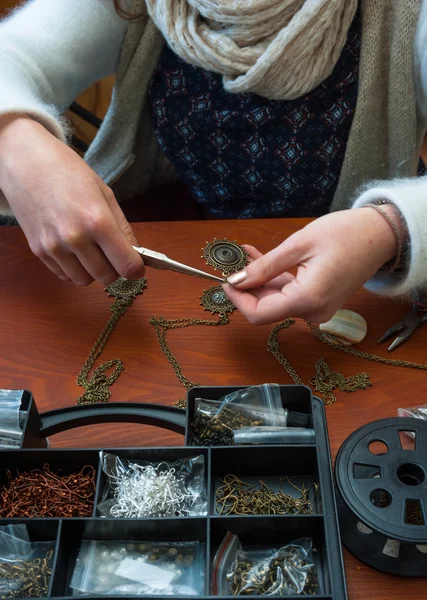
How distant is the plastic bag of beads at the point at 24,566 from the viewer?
24.2 inches

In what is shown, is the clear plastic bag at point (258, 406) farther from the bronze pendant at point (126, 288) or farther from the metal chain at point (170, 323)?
the bronze pendant at point (126, 288)

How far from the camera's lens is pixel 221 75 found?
109 centimetres

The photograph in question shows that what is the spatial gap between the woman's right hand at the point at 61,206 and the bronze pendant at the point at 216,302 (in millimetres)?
178

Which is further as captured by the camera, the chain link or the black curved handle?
the chain link

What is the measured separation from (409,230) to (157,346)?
0.47 metres

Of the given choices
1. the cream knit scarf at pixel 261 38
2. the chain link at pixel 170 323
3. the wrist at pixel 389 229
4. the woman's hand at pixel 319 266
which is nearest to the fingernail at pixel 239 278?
the woman's hand at pixel 319 266

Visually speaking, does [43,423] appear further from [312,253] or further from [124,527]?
[312,253]

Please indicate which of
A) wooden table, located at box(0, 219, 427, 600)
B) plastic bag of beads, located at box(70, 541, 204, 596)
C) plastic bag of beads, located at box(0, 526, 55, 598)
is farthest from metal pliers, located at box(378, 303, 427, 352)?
plastic bag of beads, located at box(0, 526, 55, 598)

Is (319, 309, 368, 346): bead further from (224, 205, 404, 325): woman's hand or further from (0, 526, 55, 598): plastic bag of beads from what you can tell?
(0, 526, 55, 598): plastic bag of beads

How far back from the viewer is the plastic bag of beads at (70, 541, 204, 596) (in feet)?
2.05

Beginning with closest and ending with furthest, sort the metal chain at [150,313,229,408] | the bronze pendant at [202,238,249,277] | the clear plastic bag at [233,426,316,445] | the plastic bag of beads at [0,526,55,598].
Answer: the plastic bag of beads at [0,526,55,598] → the clear plastic bag at [233,426,316,445] → the metal chain at [150,313,229,408] → the bronze pendant at [202,238,249,277]

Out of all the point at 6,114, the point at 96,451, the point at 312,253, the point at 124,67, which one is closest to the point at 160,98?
the point at 124,67

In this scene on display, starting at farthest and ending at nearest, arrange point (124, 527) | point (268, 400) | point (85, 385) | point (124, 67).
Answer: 1. point (124, 67)
2. point (85, 385)
3. point (268, 400)
4. point (124, 527)

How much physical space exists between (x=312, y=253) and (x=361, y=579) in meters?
0.47
